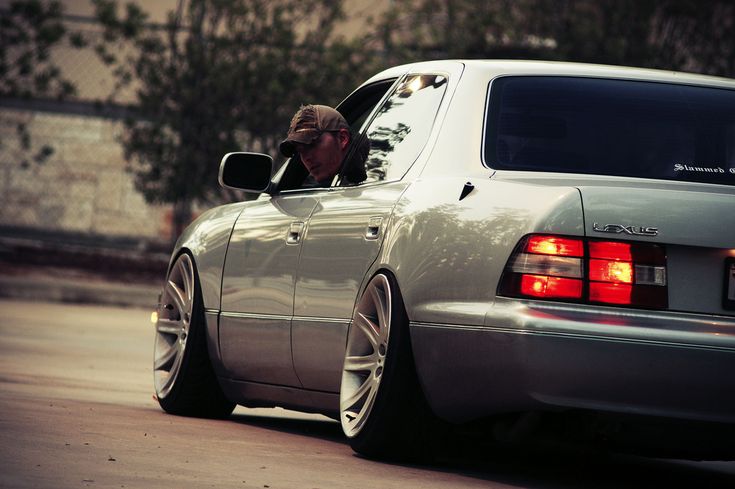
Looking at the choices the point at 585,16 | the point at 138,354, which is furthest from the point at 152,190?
the point at 138,354

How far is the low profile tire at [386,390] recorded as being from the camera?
6141 mm

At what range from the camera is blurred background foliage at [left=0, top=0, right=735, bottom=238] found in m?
21.1

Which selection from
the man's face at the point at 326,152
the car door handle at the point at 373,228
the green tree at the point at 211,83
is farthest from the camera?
the green tree at the point at 211,83

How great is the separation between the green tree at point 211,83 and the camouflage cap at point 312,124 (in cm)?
1331

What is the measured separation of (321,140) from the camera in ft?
24.7

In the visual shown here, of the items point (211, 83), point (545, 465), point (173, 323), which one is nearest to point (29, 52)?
point (211, 83)

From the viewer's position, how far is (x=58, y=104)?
22234 mm

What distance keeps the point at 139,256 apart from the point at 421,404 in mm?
15249

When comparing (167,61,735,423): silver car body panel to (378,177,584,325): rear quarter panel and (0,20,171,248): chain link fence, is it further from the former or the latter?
(0,20,171,248): chain link fence

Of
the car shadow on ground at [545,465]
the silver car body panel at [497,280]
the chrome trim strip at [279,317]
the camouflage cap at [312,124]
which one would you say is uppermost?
the camouflage cap at [312,124]

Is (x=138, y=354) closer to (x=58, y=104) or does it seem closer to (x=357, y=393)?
(x=357, y=393)

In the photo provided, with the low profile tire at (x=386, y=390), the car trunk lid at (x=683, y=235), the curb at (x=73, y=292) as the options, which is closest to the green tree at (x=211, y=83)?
the curb at (x=73, y=292)

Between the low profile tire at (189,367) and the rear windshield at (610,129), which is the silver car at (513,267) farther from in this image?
the low profile tire at (189,367)

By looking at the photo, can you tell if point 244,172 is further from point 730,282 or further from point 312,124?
point 730,282
